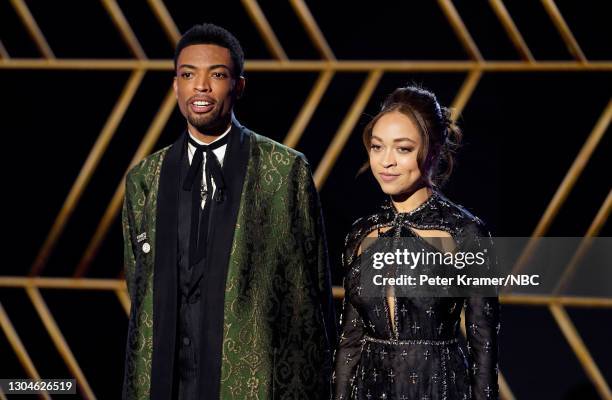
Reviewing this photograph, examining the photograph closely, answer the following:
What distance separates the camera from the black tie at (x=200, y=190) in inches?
103

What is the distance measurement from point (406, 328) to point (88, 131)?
1539 millimetres

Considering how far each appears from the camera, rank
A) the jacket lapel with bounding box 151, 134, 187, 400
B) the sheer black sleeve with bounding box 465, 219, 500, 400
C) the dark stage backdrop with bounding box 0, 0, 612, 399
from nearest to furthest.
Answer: the sheer black sleeve with bounding box 465, 219, 500, 400
the jacket lapel with bounding box 151, 134, 187, 400
the dark stage backdrop with bounding box 0, 0, 612, 399

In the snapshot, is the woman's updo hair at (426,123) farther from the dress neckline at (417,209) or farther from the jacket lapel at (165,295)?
the jacket lapel at (165,295)

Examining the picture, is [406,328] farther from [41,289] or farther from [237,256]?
[41,289]

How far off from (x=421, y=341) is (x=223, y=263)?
55 centimetres

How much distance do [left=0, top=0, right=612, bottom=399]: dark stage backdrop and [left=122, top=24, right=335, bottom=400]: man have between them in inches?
24.0

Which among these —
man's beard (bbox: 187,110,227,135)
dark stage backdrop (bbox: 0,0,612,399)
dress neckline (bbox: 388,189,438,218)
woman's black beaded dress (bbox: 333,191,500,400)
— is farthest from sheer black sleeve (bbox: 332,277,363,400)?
dark stage backdrop (bbox: 0,0,612,399)

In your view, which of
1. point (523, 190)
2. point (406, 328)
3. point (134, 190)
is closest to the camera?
point (406, 328)

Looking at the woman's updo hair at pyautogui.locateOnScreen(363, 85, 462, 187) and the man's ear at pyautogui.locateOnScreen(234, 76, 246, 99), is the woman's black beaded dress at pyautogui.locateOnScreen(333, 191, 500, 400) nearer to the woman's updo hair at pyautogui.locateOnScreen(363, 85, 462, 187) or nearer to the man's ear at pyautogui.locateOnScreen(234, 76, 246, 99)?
the woman's updo hair at pyautogui.locateOnScreen(363, 85, 462, 187)

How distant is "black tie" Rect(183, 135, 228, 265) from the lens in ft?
8.62

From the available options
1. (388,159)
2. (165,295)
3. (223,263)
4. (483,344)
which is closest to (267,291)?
(223,263)

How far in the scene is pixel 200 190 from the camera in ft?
8.82

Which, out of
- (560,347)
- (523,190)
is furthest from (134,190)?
(560,347)

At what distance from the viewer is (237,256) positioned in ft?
8.62
